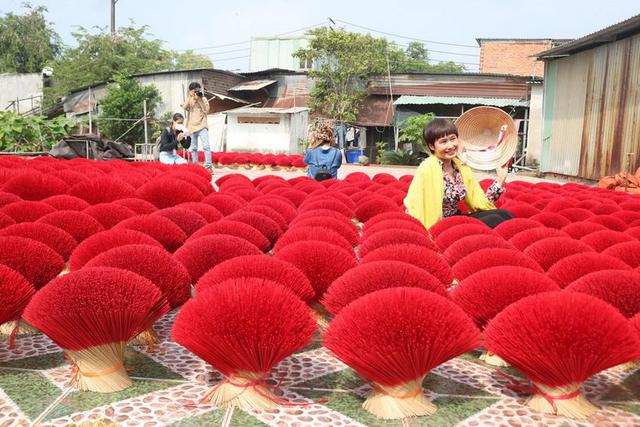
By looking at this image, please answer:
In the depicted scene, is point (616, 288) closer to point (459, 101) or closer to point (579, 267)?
point (579, 267)

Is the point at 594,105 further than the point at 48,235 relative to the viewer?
Yes

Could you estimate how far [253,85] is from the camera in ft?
83.7

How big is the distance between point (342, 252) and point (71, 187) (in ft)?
6.73

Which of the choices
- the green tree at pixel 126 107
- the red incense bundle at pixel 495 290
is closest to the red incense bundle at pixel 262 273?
the red incense bundle at pixel 495 290

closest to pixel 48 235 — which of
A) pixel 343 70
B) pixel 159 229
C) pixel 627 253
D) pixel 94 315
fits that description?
pixel 159 229

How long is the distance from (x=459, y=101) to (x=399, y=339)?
22.5 m

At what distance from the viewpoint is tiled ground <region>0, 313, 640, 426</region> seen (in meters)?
1.26

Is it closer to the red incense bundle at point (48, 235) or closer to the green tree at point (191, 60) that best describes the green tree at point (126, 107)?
the red incense bundle at point (48, 235)

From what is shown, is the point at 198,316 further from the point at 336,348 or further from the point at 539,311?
the point at 539,311

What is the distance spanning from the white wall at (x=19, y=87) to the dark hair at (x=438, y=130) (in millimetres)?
33066

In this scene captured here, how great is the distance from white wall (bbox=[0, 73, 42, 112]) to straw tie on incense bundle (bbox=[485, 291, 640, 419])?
35.2m

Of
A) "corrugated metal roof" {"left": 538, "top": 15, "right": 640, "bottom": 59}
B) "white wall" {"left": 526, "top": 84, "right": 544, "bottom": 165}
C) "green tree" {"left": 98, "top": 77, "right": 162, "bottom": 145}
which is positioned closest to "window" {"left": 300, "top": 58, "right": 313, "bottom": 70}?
"green tree" {"left": 98, "top": 77, "right": 162, "bottom": 145}

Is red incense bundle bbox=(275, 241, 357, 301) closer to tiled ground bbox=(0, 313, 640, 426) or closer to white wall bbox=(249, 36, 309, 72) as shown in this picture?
tiled ground bbox=(0, 313, 640, 426)

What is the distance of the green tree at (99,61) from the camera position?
3164cm
